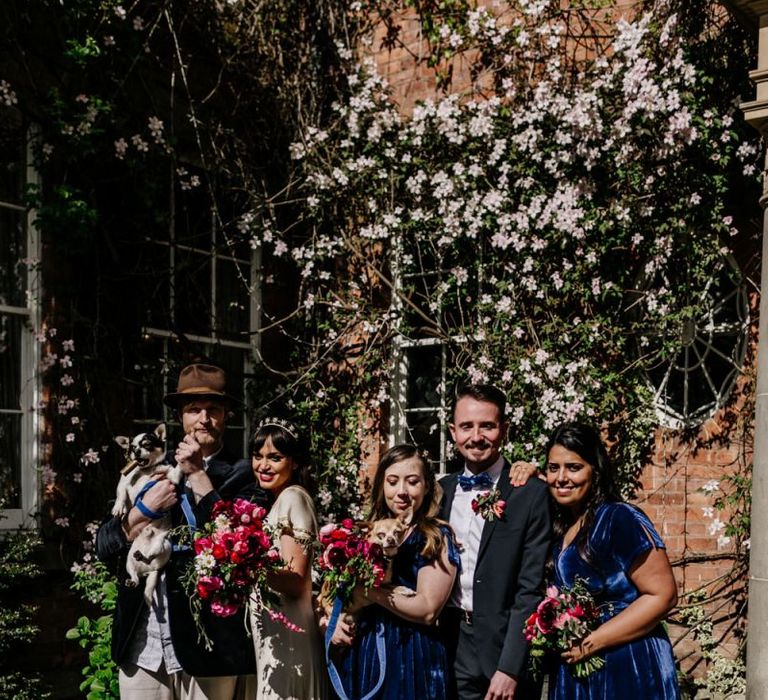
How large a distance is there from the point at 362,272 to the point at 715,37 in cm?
309

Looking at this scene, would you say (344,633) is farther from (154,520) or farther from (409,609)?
(154,520)

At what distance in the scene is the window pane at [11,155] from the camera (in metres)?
5.91

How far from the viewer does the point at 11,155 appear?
5969 millimetres

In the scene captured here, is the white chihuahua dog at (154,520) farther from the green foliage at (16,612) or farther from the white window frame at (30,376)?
the white window frame at (30,376)

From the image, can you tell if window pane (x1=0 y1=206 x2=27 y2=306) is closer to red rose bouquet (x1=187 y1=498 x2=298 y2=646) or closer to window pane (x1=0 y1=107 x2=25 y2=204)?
window pane (x1=0 y1=107 x2=25 y2=204)

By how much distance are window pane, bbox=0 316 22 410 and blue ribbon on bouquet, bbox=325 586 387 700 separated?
10.5 ft

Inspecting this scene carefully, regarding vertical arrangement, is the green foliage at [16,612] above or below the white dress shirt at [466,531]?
below

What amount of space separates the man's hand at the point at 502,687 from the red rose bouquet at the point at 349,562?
0.59 meters

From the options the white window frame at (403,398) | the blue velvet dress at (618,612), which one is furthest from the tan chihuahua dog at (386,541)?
the white window frame at (403,398)

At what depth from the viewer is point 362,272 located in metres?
7.25

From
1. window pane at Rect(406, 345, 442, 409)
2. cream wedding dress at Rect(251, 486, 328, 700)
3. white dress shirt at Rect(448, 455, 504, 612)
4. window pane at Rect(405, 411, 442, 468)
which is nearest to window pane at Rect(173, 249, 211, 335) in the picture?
window pane at Rect(406, 345, 442, 409)

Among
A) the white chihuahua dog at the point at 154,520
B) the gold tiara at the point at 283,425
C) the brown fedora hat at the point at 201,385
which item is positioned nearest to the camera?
the white chihuahua dog at the point at 154,520

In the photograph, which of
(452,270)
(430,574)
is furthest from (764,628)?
(452,270)

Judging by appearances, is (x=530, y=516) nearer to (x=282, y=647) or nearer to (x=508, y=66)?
(x=282, y=647)
